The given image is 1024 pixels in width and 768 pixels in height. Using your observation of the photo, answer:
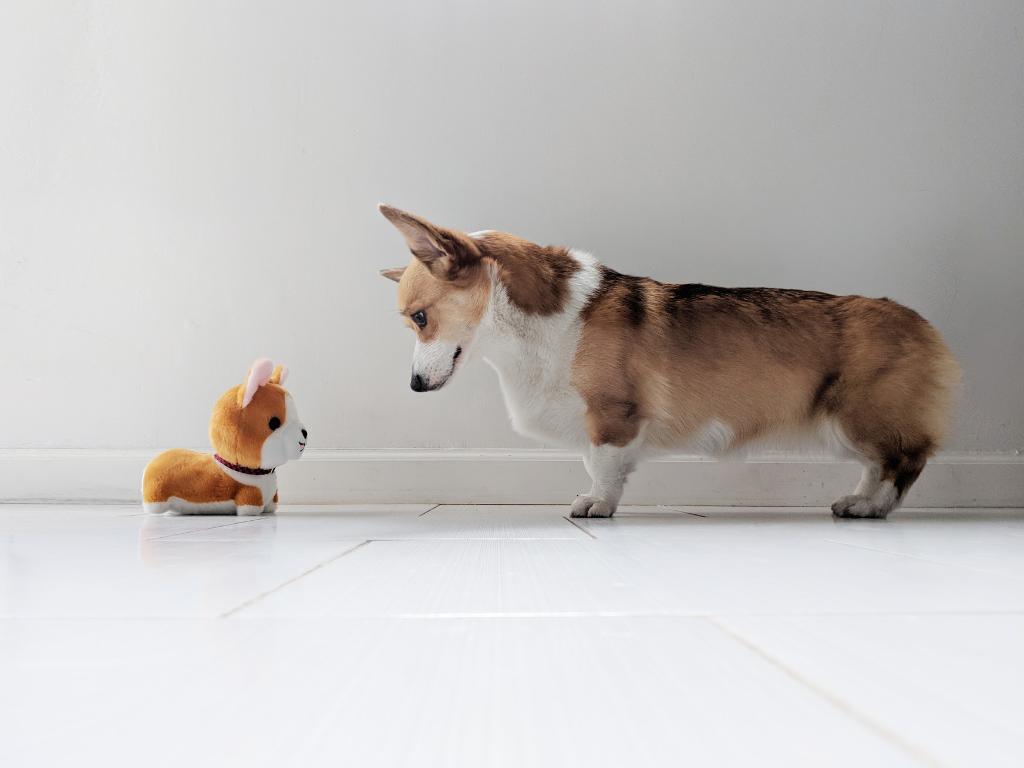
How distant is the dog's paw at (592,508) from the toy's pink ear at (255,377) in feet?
2.29

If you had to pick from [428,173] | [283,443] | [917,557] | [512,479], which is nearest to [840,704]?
[917,557]

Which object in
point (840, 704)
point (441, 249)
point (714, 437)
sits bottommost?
point (714, 437)

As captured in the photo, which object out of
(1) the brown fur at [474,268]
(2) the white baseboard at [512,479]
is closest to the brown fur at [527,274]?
(1) the brown fur at [474,268]

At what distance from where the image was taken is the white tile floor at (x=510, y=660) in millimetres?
269

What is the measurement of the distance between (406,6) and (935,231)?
1594mm

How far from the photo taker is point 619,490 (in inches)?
59.7

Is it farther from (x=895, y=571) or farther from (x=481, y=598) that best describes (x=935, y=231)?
(x=481, y=598)

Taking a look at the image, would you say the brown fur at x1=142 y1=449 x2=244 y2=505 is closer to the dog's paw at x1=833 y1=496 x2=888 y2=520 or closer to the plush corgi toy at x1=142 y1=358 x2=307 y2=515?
the plush corgi toy at x1=142 y1=358 x2=307 y2=515

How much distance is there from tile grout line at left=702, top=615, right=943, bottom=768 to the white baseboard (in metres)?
1.62

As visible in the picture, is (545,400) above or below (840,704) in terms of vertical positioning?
below

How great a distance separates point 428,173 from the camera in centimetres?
214

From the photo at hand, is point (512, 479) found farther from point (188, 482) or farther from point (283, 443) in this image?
point (188, 482)

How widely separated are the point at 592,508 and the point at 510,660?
1.12 metres

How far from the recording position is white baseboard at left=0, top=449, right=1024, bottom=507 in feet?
6.75
